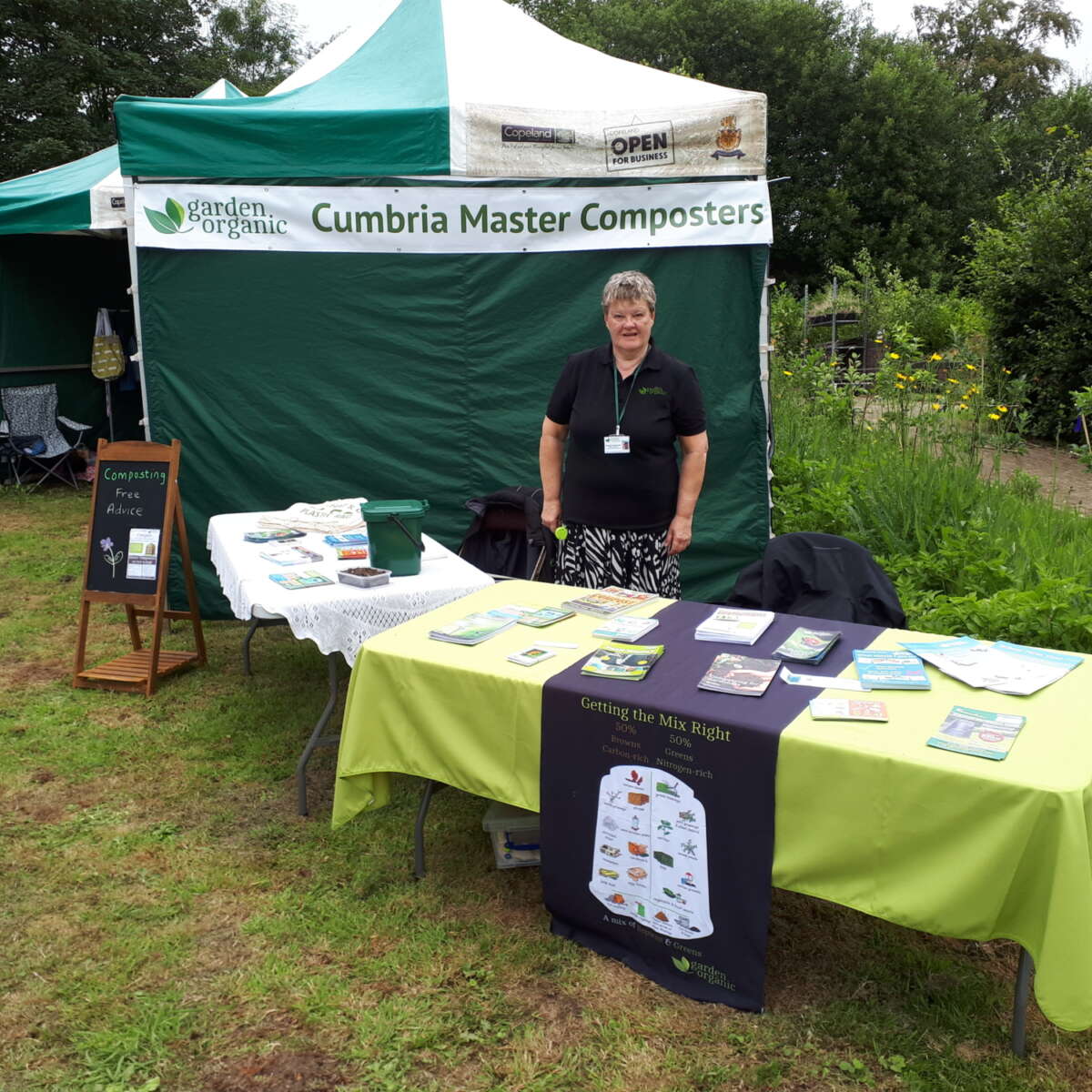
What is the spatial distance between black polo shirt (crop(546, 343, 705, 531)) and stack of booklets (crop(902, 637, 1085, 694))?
1.18m

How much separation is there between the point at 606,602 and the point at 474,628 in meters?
0.44

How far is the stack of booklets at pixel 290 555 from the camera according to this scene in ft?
11.2

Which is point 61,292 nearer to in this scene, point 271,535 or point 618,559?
point 271,535

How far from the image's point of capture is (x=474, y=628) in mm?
2691

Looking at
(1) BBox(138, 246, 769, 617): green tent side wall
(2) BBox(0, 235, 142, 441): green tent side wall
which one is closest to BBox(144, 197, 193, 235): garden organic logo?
(1) BBox(138, 246, 769, 617): green tent side wall

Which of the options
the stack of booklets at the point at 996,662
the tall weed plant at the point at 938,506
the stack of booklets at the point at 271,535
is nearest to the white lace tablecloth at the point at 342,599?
the stack of booklets at the point at 271,535

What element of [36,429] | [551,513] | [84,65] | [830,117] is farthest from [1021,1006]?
[830,117]

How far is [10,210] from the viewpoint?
7469 mm

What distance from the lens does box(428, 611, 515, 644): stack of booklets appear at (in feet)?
8.58

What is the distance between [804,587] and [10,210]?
272 inches

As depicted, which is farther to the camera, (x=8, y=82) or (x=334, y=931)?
(x=8, y=82)

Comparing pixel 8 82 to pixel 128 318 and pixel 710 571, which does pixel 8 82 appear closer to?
pixel 128 318

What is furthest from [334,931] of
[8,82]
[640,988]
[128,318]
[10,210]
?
[8,82]

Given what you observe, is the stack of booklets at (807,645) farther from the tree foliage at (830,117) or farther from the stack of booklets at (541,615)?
the tree foliage at (830,117)
